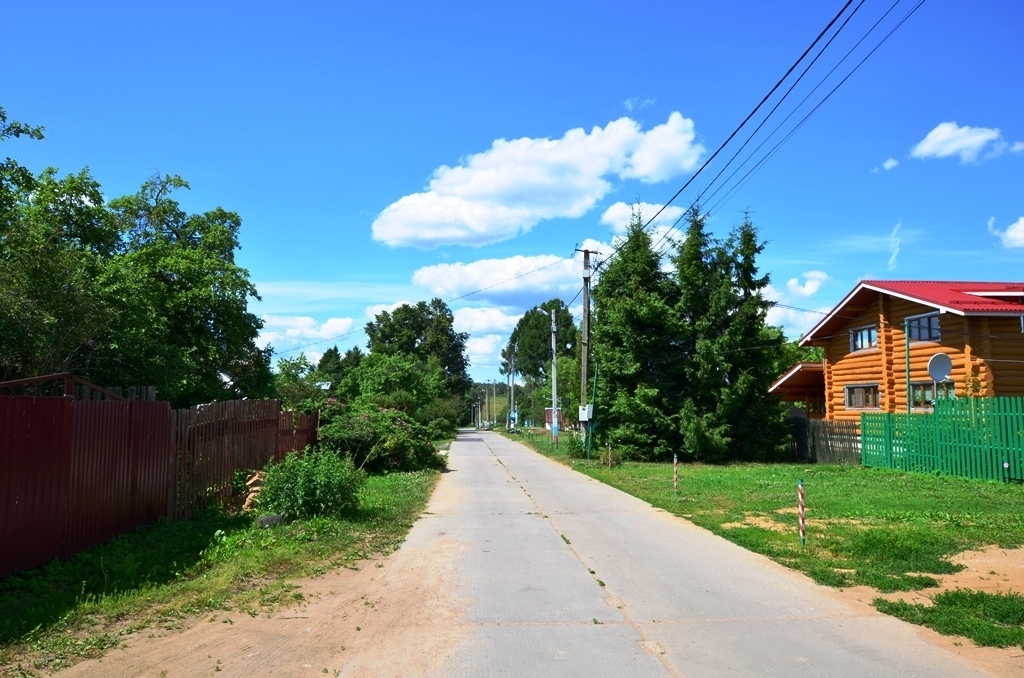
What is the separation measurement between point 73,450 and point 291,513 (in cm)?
430

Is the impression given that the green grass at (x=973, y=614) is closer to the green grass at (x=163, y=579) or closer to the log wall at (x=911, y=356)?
the green grass at (x=163, y=579)

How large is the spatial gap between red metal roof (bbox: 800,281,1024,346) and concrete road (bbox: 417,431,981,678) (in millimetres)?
16707

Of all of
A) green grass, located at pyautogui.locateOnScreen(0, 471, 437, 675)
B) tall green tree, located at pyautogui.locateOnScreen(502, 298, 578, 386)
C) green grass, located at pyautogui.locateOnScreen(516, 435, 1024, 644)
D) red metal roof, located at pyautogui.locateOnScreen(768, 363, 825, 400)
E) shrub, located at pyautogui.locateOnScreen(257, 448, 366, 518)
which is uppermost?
tall green tree, located at pyautogui.locateOnScreen(502, 298, 578, 386)

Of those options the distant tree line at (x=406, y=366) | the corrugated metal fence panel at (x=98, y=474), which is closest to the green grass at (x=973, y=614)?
the corrugated metal fence panel at (x=98, y=474)

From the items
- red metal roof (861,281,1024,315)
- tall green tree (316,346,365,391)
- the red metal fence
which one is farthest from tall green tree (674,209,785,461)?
tall green tree (316,346,365,391)

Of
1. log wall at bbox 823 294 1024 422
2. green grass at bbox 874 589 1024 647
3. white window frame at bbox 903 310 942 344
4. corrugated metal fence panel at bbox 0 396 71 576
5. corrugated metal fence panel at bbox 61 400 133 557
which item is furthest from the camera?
white window frame at bbox 903 310 942 344

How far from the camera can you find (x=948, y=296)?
26.9 metres

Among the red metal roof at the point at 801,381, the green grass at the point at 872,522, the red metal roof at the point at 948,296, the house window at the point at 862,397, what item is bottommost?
the green grass at the point at 872,522

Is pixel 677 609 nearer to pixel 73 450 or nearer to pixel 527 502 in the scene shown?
pixel 73 450

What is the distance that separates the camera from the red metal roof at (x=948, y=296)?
25.0 metres

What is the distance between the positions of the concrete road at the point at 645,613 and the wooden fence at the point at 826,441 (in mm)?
15701

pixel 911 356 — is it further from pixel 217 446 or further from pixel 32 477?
pixel 32 477

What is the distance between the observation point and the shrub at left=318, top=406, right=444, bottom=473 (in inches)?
902

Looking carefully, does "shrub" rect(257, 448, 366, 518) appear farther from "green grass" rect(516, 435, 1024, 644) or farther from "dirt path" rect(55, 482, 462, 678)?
"green grass" rect(516, 435, 1024, 644)
